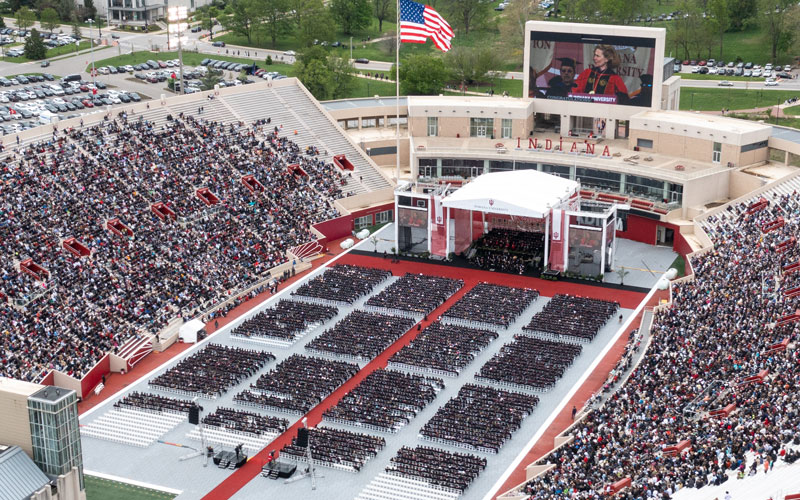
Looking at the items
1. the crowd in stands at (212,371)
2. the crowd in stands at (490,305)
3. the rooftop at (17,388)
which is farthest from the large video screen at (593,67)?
the rooftop at (17,388)

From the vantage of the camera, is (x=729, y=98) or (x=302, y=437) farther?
(x=729, y=98)

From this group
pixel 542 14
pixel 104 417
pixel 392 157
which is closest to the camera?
pixel 104 417

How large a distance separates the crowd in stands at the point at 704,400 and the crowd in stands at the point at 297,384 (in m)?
16.7

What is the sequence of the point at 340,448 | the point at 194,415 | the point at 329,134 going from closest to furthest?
1. the point at 194,415
2. the point at 340,448
3. the point at 329,134

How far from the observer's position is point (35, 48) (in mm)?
166000

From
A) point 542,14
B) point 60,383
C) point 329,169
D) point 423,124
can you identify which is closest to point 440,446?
point 60,383

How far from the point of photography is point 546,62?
110 m

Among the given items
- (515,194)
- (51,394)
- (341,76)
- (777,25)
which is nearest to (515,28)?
(341,76)

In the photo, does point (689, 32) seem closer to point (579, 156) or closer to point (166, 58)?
point (579, 156)

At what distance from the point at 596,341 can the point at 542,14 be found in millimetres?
104788

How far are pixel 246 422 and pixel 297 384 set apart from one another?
18.5ft

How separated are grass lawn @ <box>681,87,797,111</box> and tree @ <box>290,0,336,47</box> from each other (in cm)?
5388

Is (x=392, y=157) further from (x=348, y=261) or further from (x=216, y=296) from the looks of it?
(x=216, y=296)

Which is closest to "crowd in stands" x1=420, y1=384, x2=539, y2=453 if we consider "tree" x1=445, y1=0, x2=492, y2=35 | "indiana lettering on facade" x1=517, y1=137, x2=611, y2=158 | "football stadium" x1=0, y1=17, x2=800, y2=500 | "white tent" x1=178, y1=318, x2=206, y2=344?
"football stadium" x1=0, y1=17, x2=800, y2=500
